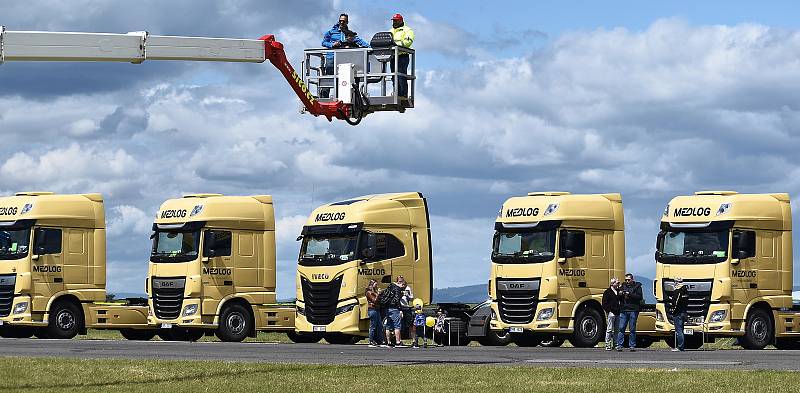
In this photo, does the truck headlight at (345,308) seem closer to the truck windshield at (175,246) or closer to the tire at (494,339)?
the tire at (494,339)

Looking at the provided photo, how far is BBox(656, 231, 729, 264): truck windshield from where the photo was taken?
35469 mm

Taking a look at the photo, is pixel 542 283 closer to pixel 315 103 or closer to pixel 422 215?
pixel 422 215

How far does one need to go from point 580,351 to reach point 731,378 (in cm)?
1021

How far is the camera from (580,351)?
33594 millimetres

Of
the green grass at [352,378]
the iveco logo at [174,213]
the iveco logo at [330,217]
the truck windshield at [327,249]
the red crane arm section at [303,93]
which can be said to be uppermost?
the red crane arm section at [303,93]

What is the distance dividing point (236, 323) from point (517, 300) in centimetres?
807

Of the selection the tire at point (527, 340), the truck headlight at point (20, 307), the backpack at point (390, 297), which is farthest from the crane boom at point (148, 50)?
the truck headlight at point (20, 307)

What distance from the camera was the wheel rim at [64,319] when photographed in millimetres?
41000

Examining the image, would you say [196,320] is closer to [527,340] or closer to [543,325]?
[527,340]

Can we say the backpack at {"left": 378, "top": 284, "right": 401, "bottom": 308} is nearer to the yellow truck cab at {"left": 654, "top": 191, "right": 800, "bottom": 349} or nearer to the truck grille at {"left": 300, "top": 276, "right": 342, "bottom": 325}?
the truck grille at {"left": 300, "top": 276, "right": 342, "bottom": 325}

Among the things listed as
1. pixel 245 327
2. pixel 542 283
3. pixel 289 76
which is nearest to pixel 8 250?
pixel 245 327

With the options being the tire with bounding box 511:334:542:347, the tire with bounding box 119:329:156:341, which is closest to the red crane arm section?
the tire with bounding box 511:334:542:347

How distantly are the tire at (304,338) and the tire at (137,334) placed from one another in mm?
4480

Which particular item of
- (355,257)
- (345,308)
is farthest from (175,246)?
(355,257)
